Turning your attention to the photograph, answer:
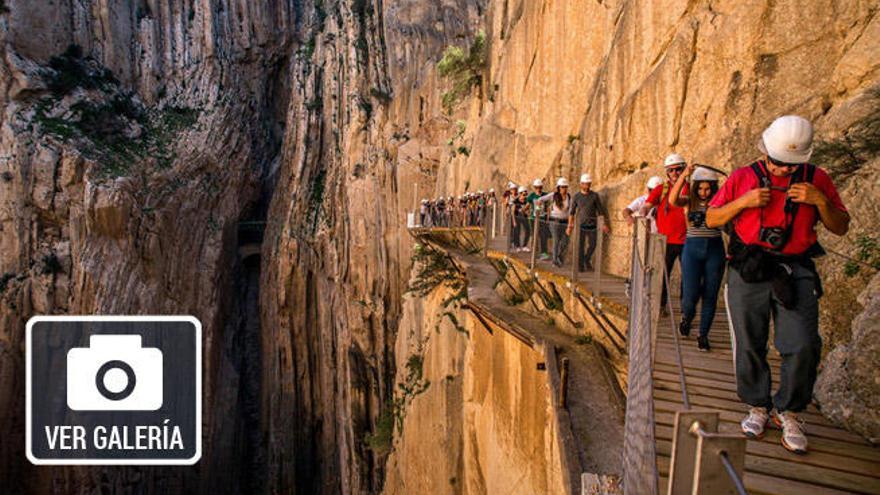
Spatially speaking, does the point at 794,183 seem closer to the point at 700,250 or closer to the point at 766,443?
the point at 766,443

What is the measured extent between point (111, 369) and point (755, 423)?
634 cm

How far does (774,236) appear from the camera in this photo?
2.30 m

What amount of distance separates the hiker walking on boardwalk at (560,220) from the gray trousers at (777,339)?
144 inches

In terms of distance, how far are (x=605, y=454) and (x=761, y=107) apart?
429cm

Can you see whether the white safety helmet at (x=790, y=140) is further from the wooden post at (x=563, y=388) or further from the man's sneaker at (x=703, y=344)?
the wooden post at (x=563, y=388)

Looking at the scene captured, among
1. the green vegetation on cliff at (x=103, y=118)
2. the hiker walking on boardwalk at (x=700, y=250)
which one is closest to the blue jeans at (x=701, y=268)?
the hiker walking on boardwalk at (x=700, y=250)

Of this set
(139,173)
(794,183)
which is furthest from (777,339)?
(139,173)

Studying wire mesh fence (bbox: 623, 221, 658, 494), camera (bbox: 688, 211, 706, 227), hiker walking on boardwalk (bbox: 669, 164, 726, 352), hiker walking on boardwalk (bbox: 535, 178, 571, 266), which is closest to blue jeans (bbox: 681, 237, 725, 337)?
hiker walking on boardwalk (bbox: 669, 164, 726, 352)

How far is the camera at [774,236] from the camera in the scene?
2.29m

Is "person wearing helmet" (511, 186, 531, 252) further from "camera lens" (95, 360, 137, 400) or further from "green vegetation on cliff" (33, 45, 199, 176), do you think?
"green vegetation on cliff" (33, 45, 199, 176)

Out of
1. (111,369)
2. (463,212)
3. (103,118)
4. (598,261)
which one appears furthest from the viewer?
(103,118)

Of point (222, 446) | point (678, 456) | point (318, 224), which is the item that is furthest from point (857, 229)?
point (222, 446)

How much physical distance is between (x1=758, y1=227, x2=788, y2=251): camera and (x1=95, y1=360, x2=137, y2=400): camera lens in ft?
20.7

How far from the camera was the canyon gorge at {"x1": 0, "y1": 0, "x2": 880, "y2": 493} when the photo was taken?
495 centimetres
